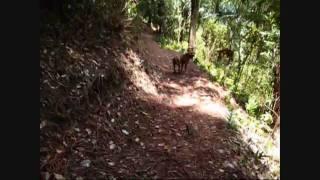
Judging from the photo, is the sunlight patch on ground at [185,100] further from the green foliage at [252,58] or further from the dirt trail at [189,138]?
the green foliage at [252,58]

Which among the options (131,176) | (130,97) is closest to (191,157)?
(131,176)

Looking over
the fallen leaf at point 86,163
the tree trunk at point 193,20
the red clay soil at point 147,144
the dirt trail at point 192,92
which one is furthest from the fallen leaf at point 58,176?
the tree trunk at point 193,20

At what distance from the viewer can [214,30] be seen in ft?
66.2

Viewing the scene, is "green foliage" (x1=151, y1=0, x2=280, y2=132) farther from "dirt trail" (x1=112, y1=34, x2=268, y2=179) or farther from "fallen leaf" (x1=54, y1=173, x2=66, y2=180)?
"fallen leaf" (x1=54, y1=173, x2=66, y2=180)

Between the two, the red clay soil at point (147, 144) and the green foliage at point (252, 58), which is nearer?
the red clay soil at point (147, 144)

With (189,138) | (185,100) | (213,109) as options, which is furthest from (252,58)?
(189,138)

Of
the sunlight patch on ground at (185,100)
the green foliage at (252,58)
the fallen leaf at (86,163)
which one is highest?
the green foliage at (252,58)

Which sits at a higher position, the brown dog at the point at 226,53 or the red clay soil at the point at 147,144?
the brown dog at the point at 226,53

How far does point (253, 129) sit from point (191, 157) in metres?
2.73

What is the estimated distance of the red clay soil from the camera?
4.84 m

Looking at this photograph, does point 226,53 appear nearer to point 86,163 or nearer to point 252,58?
point 252,58

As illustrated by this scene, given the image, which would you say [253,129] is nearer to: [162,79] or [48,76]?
[162,79]

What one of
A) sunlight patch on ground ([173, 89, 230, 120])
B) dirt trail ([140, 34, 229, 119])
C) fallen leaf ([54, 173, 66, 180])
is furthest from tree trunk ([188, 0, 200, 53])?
fallen leaf ([54, 173, 66, 180])

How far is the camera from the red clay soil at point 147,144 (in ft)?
15.9
